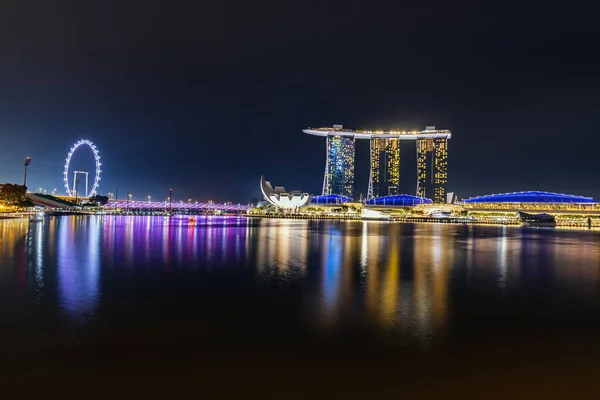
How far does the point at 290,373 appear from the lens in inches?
253

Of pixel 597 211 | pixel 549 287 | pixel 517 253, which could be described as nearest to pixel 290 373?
pixel 549 287

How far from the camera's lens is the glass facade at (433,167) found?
14600 cm

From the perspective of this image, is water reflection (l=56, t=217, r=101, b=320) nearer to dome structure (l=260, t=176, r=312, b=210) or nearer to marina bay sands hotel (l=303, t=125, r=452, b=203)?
dome structure (l=260, t=176, r=312, b=210)

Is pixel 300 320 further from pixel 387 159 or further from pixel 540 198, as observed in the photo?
pixel 387 159

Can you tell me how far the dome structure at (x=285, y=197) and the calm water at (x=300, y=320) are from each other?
105 metres

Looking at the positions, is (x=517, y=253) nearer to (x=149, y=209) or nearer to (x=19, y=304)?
(x=19, y=304)

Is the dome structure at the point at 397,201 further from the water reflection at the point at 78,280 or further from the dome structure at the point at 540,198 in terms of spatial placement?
the water reflection at the point at 78,280

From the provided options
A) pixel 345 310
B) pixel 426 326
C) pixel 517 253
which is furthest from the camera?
pixel 517 253

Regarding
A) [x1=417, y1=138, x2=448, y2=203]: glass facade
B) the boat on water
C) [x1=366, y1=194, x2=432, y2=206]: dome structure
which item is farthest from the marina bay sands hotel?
the boat on water

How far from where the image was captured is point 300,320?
948 centimetres

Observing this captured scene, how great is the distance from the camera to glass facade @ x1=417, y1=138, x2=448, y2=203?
146000 mm

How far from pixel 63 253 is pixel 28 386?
16.6m

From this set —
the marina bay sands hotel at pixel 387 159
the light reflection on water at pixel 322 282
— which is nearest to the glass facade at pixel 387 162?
the marina bay sands hotel at pixel 387 159

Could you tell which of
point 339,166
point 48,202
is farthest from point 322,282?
point 339,166
